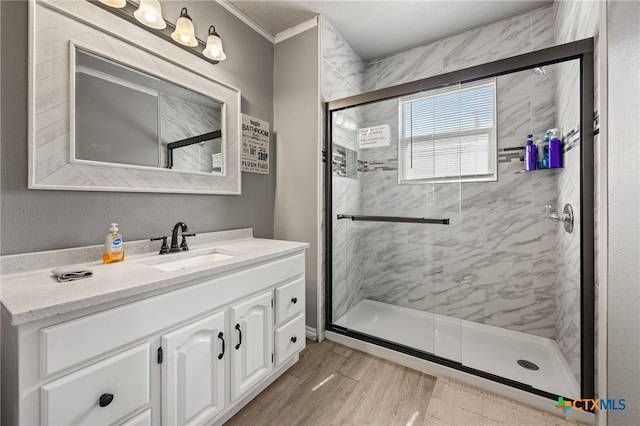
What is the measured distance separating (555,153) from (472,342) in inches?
62.5

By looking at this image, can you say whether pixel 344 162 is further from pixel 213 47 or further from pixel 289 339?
pixel 289 339

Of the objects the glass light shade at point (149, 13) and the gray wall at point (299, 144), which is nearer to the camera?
the glass light shade at point (149, 13)

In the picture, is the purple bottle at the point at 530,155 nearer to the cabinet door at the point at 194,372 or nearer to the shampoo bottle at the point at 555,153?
the shampoo bottle at the point at 555,153

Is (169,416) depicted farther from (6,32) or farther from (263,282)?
(6,32)

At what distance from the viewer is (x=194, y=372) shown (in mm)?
1105

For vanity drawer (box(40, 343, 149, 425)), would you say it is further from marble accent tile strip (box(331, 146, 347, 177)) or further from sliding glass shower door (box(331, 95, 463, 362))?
marble accent tile strip (box(331, 146, 347, 177))

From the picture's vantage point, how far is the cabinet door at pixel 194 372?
1.02 m

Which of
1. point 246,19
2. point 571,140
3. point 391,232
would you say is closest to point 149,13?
point 246,19

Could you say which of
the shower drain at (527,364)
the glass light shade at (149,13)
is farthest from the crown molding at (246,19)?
the shower drain at (527,364)

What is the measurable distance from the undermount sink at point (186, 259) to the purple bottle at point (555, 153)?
230 centimetres

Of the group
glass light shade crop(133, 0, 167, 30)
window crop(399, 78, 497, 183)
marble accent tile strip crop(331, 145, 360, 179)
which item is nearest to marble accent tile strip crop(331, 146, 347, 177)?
marble accent tile strip crop(331, 145, 360, 179)

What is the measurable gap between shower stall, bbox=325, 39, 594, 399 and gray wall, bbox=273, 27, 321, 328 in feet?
0.51

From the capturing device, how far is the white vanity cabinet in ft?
2.40

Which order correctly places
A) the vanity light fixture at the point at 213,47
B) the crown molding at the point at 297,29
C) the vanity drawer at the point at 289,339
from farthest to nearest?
1. the crown molding at the point at 297,29
2. the vanity light fixture at the point at 213,47
3. the vanity drawer at the point at 289,339
